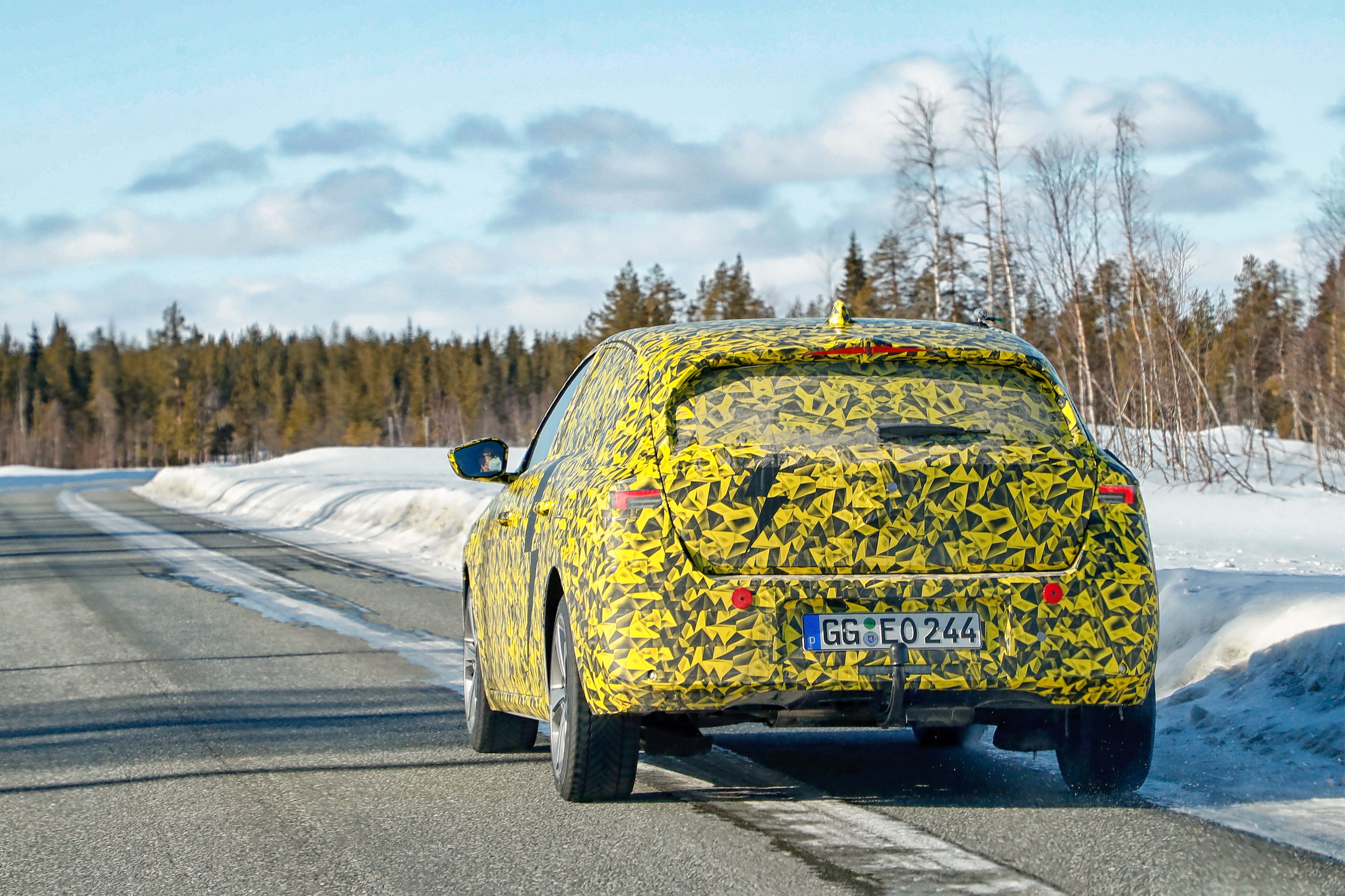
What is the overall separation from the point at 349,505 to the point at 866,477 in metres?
26.3

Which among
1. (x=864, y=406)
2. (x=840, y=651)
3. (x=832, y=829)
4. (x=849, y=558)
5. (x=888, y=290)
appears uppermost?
(x=888, y=290)

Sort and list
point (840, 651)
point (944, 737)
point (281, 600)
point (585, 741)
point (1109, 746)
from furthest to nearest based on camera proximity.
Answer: point (281, 600) → point (944, 737) → point (1109, 746) → point (585, 741) → point (840, 651)

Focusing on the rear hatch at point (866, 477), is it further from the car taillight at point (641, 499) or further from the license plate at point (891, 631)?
the license plate at point (891, 631)

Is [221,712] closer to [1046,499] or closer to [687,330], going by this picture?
[687,330]

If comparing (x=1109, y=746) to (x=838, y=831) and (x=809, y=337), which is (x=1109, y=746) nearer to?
(x=838, y=831)

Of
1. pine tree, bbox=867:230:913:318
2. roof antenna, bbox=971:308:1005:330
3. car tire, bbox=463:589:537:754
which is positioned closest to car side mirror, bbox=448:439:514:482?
car tire, bbox=463:589:537:754

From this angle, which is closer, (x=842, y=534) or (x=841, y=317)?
(x=842, y=534)

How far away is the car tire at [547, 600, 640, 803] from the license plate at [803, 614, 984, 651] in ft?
2.45

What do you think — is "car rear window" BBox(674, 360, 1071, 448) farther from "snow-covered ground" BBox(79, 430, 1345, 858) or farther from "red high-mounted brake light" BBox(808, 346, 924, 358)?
"snow-covered ground" BBox(79, 430, 1345, 858)

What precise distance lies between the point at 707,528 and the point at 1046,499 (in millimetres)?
1101

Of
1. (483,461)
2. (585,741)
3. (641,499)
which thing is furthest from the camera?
(483,461)

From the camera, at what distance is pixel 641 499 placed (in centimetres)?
434

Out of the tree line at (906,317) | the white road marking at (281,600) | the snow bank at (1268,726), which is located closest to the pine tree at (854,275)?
the tree line at (906,317)

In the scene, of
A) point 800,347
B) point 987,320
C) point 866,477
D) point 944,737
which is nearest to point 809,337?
point 800,347
